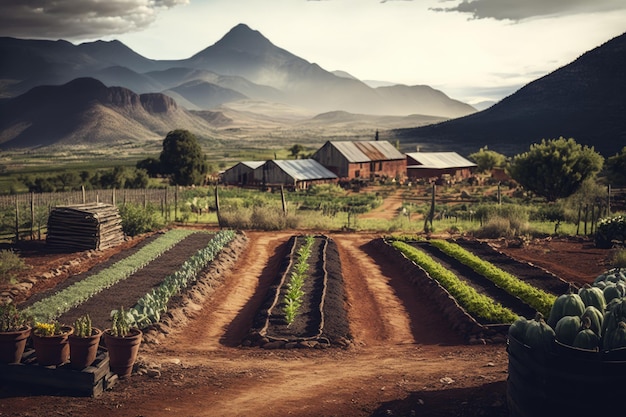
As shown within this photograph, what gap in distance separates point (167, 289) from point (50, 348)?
5378 mm

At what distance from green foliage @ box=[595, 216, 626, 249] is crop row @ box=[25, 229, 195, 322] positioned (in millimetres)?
17790

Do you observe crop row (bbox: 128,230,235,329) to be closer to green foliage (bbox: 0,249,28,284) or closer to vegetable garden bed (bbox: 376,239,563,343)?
green foliage (bbox: 0,249,28,284)

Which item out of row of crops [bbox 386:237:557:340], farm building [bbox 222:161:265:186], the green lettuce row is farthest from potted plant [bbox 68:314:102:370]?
farm building [bbox 222:161:265:186]

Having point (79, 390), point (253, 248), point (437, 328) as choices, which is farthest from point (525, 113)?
point (79, 390)

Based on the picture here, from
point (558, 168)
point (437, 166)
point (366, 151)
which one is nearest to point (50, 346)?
point (558, 168)

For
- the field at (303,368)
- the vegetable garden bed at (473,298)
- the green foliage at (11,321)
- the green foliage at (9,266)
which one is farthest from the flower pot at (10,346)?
the vegetable garden bed at (473,298)

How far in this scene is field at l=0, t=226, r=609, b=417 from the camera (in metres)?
8.97

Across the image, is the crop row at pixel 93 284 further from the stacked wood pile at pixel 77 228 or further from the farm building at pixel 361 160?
the farm building at pixel 361 160

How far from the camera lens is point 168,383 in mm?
10062

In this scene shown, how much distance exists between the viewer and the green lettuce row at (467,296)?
1357cm

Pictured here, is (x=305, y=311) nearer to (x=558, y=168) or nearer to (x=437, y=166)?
(x=558, y=168)

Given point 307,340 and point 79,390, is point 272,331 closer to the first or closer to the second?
point 307,340

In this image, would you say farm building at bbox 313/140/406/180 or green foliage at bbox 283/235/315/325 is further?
farm building at bbox 313/140/406/180

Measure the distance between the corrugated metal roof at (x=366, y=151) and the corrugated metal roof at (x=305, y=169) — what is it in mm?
3094
